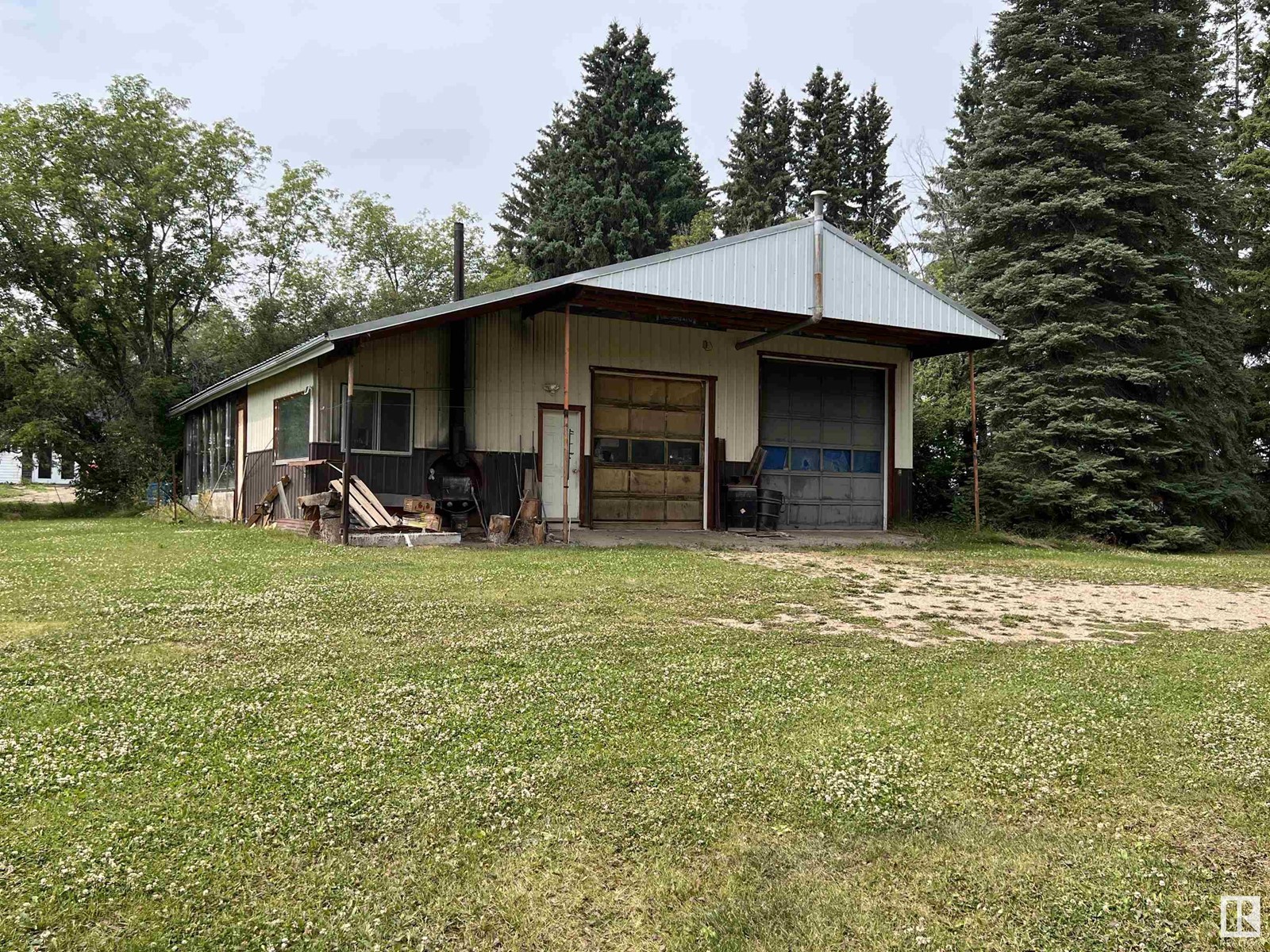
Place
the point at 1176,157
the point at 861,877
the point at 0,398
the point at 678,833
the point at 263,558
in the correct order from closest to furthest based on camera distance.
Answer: the point at 861,877 → the point at 678,833 → the point at 263,558 → the point at 1176,157 → the point at 0,398

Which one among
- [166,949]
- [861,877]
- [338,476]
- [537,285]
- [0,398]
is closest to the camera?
[166,949]

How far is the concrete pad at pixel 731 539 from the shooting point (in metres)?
12.5

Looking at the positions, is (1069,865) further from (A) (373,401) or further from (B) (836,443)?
(B) (836,443)

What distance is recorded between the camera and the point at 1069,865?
2.64m

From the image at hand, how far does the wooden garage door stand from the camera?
1470cm

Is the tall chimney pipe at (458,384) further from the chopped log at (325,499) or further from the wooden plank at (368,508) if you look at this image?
the chopped log at (325,499)

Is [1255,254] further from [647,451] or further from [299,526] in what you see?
[299,526]

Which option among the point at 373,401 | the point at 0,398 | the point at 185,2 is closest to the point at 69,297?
the point at 0,398

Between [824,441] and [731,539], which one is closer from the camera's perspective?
[731,539]

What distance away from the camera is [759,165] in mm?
Answer: 34031

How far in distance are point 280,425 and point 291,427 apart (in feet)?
2.79

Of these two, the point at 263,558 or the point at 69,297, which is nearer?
the point at 263,558

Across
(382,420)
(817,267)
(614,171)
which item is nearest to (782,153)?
(614,171)

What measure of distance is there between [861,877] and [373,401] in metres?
11.7
